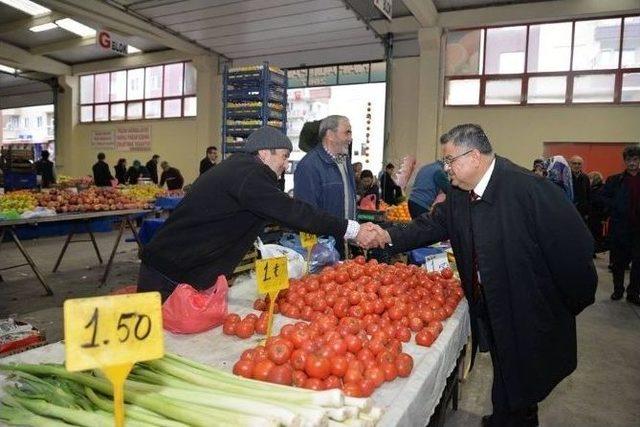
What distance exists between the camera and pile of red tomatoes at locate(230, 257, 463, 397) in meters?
1.67

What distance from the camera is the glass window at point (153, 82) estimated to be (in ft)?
59.6

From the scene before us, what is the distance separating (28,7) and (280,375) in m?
17.1

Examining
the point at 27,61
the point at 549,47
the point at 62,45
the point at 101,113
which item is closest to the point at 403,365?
the point at 549,47

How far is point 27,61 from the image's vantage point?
1836 cm

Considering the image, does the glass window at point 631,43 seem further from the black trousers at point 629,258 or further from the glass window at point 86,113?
the glass window at point 86,113

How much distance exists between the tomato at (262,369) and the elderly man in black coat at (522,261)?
1.17 metres

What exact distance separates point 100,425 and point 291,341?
0.74 meters

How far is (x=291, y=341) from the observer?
1.83 metres

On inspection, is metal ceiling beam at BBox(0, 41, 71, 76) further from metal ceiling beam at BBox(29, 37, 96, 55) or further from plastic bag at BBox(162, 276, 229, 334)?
plastic bag at BBox(162, 276, 229, 334)

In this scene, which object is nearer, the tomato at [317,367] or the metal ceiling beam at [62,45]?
the tomato at [317,367]

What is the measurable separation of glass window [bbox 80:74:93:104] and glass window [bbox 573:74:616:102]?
62.9 feet

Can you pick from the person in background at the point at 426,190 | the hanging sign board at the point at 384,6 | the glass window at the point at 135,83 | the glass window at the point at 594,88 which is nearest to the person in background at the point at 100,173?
the glass window at the point at 135,83

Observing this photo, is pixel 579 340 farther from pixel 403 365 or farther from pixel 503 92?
pixel 503 92

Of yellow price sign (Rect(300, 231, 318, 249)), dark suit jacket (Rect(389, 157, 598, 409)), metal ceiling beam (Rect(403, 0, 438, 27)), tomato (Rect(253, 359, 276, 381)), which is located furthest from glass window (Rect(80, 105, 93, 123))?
tomato (Rect(253, 359, 276, 381))
